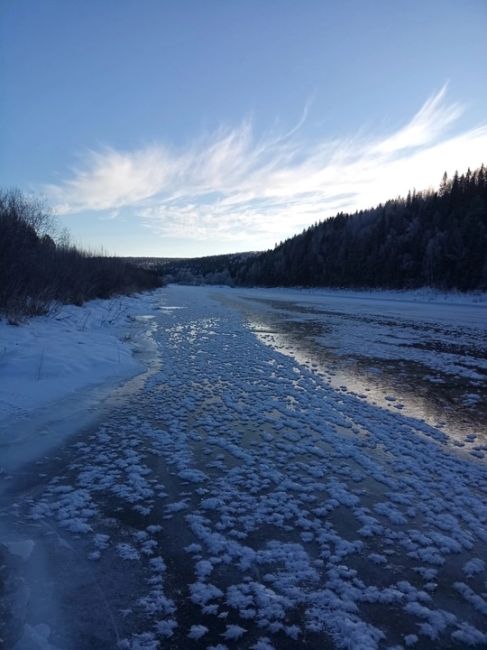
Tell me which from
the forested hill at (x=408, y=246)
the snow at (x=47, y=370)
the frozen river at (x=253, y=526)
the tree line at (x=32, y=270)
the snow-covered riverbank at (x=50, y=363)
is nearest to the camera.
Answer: the frozen river at (x=253, y=526)

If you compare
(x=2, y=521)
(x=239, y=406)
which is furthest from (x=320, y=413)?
(x=2, y=521)

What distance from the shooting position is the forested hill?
187 ft

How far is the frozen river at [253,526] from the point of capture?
2.65 meters

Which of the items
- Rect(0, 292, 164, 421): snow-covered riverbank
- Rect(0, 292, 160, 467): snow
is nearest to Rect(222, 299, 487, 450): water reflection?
Rect(0, 292, 160, 467): snow

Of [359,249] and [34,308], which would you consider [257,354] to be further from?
[359,249]

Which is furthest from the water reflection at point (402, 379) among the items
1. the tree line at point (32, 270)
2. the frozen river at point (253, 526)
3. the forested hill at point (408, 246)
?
the forested hill at point (408, 246)

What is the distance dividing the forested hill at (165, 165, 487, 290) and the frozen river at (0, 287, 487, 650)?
176 feet

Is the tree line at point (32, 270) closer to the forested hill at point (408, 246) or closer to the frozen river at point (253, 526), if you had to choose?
the frozen river at point (253, 526)

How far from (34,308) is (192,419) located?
11.8m

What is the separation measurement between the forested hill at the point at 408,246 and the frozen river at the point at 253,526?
176 ft

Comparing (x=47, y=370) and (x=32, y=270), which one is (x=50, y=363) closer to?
(x=47, y=370)

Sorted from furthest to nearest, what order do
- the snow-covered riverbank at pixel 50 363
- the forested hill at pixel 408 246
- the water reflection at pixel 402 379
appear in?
1. the forested hill at pixel 408 246
2. the snow-covered riverbank at pixel 50 363
3. the water reflection at pixel 402 379

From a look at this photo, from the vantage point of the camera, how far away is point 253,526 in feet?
12.4

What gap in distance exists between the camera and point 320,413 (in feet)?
23.1
